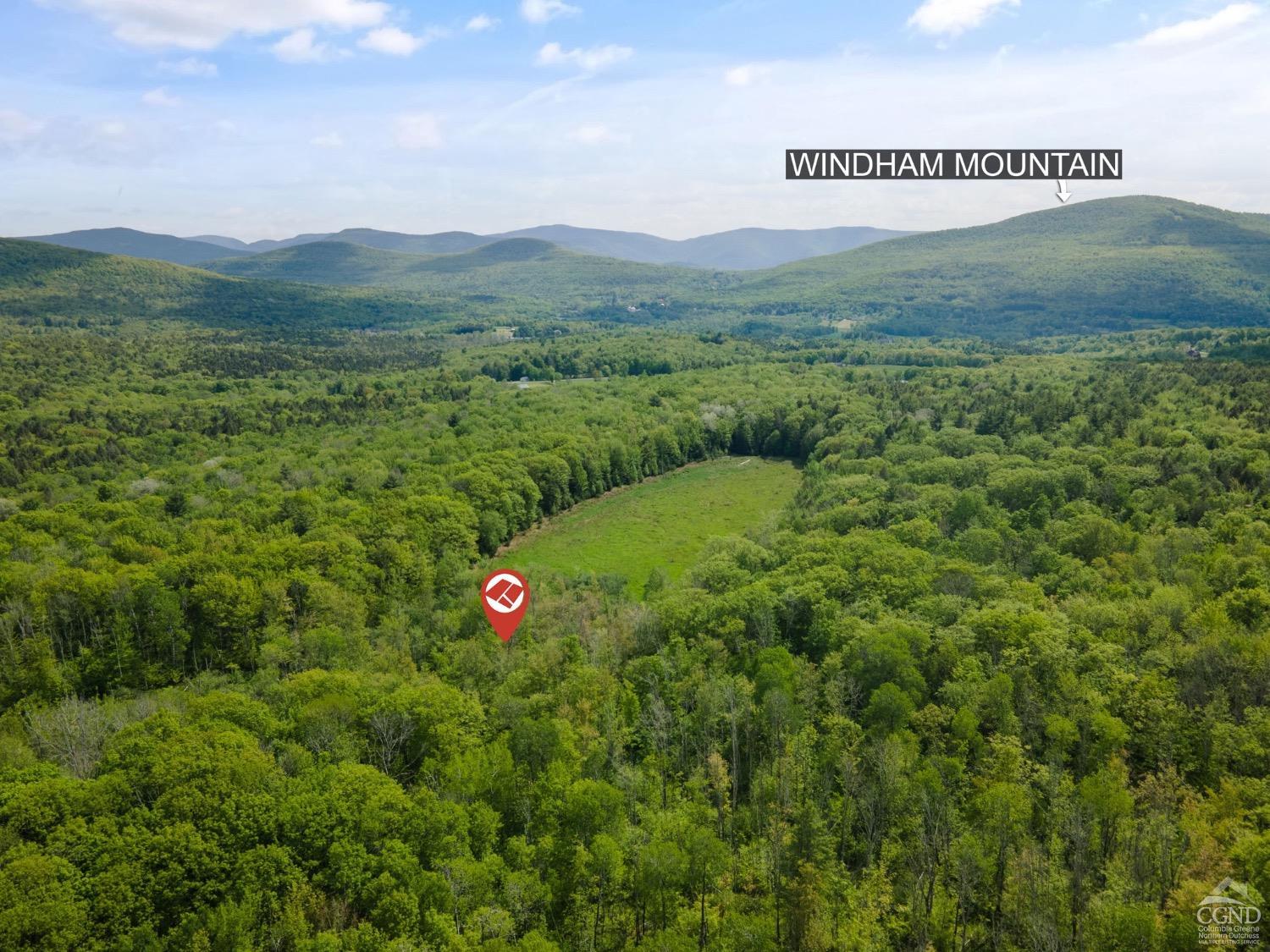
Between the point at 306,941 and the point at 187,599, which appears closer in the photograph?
the point at 306,941

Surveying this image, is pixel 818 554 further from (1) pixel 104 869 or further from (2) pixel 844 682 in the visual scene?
(1) pixel 104 869

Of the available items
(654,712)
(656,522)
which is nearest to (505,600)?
(654,712)

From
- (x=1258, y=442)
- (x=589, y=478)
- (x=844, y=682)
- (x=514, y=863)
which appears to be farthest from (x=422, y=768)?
(x=1258, y=442)

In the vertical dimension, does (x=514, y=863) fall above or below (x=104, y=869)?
below
